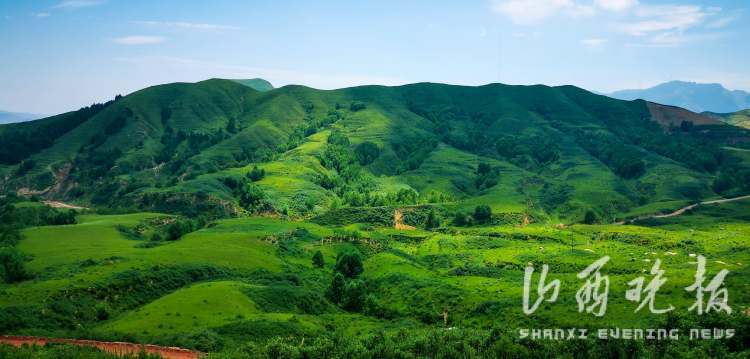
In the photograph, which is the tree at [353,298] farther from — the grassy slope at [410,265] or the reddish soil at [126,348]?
the reddish soil at [126,348]

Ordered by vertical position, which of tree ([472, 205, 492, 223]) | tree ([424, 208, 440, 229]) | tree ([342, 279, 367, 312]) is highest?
tree ([472, 205, 492, 223])

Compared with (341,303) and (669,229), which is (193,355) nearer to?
(341,303)

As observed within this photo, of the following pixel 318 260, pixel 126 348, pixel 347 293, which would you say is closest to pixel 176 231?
pixel 318 260

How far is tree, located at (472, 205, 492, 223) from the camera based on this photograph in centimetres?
19112

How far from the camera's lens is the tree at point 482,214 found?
627ft

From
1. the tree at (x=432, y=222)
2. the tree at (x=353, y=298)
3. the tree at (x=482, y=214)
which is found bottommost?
the tree at (x=353, y=298)

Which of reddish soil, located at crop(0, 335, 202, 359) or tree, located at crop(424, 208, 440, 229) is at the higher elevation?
reddish soil, located at crop(0, 335, 202, 359)

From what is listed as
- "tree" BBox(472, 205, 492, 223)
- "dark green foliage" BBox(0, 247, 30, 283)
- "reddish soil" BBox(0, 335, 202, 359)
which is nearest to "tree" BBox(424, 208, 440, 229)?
"tree" BBox(472, 205, 492, 223)

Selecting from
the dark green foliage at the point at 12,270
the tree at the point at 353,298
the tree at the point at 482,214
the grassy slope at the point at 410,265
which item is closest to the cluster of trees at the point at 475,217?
the tree at the point at 482,214

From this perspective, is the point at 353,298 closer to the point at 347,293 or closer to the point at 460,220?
the point at 347,293

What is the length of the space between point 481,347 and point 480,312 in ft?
113

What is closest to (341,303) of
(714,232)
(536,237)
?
(536,237)

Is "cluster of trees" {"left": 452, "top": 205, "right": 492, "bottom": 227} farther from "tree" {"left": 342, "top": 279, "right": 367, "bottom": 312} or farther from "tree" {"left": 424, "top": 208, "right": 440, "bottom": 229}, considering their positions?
"tree" {"left": 342, "top": 279, "right": 367, "bottom": 312}

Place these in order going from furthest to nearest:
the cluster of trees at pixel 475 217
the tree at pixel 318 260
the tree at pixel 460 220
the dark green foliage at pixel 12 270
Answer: the cluster of trees at pixel 475 217 → the tree at pixel 460 220 → the tree at pixel 318 260 → the dark green foliage at pixel 12 270
